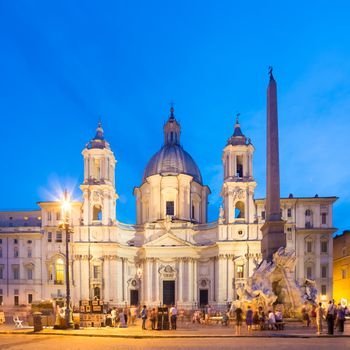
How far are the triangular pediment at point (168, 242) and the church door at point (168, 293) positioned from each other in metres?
4.77

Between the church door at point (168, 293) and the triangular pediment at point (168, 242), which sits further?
the church door at point (168, 293)

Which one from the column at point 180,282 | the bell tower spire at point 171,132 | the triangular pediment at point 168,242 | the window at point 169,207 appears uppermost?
the bell tower spire at point 171,132

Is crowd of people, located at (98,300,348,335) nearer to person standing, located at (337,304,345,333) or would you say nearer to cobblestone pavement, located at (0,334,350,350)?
person standing, located at (337,304,345,333)

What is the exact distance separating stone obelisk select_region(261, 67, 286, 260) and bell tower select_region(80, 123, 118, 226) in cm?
3346

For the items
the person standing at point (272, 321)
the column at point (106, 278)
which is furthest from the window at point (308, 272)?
the person standing at point (272, 321)

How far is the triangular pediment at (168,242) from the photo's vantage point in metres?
65.5

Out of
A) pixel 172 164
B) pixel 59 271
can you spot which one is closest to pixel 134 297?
pixel 59 271

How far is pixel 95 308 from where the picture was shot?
107 ft

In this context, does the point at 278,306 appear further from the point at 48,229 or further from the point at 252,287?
the point at 48,229

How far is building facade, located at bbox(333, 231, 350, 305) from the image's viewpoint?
69.6 meters

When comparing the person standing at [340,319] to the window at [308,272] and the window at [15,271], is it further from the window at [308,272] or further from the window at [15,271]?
the window at [15,271]

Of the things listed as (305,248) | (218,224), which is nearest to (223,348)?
(218,224)

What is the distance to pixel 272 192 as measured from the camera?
34.0 m

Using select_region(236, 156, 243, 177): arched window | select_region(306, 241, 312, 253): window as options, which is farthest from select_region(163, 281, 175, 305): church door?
select_region(306, 241, 312, 253): window
